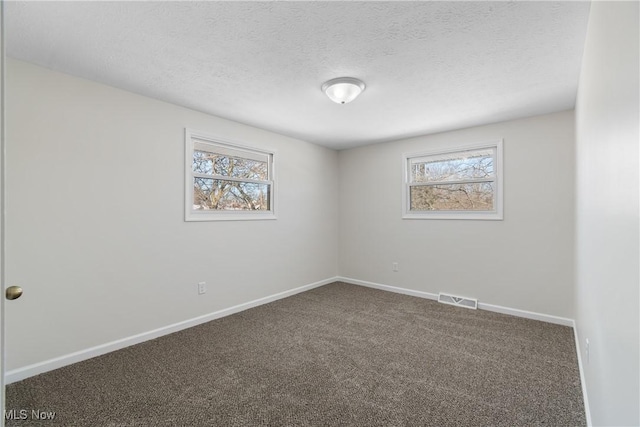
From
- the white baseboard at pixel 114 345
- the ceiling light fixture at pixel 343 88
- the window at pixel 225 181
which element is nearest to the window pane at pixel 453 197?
the window at pixel 225 181

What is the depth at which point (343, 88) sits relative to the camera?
8.22 ft

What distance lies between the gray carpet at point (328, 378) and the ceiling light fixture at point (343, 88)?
2183 mm

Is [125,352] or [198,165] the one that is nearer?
[125,352]

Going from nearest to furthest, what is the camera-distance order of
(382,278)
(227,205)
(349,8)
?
1. (349,8)
2. (227,205)
3. (382,278)

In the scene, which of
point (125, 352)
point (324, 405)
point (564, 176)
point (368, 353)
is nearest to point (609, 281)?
point (324, 405)

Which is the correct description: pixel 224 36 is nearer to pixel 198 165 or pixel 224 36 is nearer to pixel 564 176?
pixel 198 165

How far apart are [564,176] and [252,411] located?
3638mm

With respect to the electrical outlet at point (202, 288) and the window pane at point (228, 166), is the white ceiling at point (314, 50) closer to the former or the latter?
the window pane at point (228, 166)

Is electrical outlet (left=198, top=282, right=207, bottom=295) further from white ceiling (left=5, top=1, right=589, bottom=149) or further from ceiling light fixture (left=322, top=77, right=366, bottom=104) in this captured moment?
ceiling light fixture (left=322, top=77, right=366, bottom=104)

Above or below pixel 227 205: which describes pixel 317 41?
above

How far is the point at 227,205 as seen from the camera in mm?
3674

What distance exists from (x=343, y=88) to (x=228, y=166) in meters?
1.80

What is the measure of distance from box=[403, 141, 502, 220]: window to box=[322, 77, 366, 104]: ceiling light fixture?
2069 millimetres

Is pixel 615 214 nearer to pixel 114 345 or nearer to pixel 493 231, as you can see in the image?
pixel 493 231
